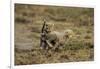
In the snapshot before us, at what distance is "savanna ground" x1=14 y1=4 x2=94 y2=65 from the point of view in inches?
92.7

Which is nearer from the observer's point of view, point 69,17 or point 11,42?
point 11,42

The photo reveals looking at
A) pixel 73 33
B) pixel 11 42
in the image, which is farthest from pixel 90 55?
pixel 11 42

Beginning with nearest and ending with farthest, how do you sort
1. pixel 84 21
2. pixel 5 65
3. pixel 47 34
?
pixel 5 65, pixel 47 34, pixel 84 21

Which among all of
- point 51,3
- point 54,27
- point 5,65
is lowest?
point 5,65

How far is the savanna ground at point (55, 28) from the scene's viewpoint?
2.36 metres

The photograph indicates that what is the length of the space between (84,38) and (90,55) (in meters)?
0.26

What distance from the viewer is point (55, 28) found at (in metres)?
2.50

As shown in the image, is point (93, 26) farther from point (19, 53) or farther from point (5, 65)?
point (5, 65)

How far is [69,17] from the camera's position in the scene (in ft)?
8.42

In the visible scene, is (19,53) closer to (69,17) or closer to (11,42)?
(11,42)

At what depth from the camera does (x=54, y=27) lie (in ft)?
8.20

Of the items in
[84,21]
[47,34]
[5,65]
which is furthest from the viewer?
[84,21]

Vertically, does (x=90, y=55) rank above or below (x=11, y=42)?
below
